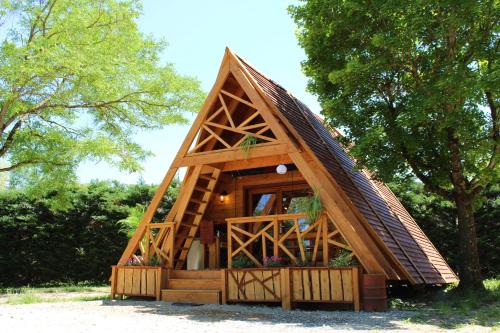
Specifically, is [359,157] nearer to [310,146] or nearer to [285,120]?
[310,146]

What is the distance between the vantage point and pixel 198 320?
7.27 m

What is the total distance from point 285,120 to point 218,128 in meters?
2.26

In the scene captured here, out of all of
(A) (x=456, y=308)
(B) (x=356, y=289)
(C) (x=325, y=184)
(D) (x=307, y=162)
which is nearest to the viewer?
(B) (x=356, y=289)

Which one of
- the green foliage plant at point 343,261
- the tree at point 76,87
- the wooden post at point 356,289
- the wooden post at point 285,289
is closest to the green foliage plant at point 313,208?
the green foliage plant at point 343,261

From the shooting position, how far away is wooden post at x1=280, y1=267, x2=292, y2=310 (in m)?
8.97

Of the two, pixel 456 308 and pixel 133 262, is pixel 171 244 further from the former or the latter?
pixel 456 308

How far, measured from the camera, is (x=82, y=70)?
12766mm

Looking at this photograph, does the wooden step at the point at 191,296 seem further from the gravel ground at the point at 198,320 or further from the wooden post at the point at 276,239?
the wooden post at the point at 276,239

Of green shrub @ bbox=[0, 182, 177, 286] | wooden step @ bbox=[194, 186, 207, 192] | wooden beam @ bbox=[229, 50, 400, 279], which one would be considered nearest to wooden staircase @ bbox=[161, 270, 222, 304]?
wooden step @ bbox=[194, 186, 207, 192]

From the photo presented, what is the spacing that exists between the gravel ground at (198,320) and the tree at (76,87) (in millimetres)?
6182

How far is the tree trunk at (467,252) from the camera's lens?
424 inches

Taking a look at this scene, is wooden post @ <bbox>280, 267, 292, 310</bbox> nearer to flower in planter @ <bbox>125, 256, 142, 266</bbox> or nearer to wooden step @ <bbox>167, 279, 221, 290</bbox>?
wooden step @ <bbox>167, 279, 221, 290</bbox>

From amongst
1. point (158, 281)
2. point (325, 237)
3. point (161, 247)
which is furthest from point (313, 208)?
point (161, 247)

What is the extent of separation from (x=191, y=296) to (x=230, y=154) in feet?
10.4
